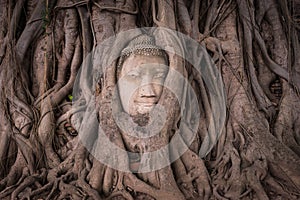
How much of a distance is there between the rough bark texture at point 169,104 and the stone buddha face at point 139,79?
171mm

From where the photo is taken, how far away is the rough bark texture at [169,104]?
3316 mm

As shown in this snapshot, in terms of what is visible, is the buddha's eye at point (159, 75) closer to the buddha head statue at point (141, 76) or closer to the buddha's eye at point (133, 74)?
the buddha head statue at point (141, 76)

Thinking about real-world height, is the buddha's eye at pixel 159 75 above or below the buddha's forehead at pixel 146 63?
below

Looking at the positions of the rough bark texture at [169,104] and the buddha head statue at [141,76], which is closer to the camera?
the rough bark texture at [169,104]

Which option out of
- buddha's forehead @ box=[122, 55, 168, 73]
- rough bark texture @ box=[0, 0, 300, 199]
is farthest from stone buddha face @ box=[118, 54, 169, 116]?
rough bark texture @ box=[0, 0, 300, 199]

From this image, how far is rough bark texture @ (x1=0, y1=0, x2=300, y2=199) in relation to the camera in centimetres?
332

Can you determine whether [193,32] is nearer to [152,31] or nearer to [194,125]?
[152,31]

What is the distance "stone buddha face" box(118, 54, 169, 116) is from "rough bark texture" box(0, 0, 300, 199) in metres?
0.17

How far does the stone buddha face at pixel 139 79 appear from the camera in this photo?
373 cm

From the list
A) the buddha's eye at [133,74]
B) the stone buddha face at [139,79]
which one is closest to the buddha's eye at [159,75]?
the stone buddha face at [139,79]

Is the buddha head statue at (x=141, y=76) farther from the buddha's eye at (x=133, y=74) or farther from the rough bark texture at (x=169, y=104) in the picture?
the rough bark texture at (x=169, y=104)

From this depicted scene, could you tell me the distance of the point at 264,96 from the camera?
3848 mm

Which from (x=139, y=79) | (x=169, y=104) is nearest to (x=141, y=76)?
(x=139, y=79)

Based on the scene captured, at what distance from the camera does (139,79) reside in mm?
3758
